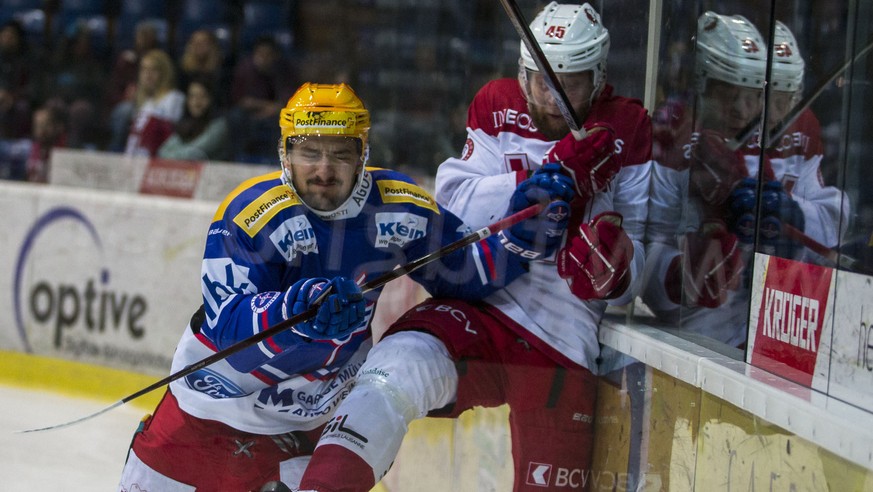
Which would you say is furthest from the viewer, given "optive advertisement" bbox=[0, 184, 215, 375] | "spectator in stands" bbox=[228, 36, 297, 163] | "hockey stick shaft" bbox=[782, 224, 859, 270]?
"optive advertisement" bbox=[0, 184, 215, 375]

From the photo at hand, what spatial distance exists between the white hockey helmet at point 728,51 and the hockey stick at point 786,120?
0.09 metres

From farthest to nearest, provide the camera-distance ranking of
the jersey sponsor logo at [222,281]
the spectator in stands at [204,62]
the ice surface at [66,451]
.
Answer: the spectator in stands at [204,62], the ice surface at [66,451], the jersey sponsor logo at [222,281]

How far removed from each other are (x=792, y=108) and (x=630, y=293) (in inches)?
20.3

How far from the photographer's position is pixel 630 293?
216 centimetres

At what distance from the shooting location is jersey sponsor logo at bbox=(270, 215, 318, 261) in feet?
6.52

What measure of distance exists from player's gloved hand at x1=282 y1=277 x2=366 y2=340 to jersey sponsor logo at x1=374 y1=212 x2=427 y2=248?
0.23m

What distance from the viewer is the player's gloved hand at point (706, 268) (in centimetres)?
202

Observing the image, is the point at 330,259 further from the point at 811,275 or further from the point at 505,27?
the point at 811,275

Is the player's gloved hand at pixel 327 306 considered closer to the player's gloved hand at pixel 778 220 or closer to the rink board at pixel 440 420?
the rink board at pixel 440 420

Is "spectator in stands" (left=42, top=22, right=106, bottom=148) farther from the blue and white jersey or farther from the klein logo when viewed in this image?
the klein logo

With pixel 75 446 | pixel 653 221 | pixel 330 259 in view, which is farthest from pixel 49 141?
pixel 653 221

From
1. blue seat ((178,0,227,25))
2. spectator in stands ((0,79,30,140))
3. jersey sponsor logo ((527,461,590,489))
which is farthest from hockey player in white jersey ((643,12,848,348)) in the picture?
spectator in stands ((0,79,30,140))

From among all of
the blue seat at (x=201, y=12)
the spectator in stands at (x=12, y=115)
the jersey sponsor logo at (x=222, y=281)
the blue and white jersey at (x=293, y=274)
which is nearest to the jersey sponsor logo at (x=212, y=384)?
the blue and white jersey at (x=293, y=274)

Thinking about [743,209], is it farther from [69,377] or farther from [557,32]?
[69,377]
